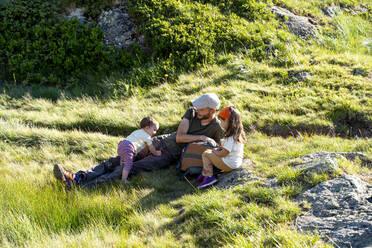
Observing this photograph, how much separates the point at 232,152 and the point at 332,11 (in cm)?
846

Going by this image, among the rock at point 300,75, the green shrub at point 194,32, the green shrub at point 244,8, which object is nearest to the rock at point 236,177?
the rock at point 300,75

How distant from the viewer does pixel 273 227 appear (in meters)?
3.81

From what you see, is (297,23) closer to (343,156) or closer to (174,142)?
(174,142)

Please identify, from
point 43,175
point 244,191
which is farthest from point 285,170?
point 43,175

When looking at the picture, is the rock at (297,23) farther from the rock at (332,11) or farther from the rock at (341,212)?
the rock at (341,212)

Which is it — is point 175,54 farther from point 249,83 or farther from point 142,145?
point 142,145

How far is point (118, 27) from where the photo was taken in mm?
10070

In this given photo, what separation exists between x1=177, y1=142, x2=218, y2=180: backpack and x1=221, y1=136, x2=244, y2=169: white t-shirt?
1.46 ft

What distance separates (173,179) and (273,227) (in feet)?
7.33

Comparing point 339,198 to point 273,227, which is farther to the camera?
point 339,198

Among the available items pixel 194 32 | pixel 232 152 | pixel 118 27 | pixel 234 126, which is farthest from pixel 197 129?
pixel 118 27

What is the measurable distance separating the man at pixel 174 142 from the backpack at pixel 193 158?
0.62 ft

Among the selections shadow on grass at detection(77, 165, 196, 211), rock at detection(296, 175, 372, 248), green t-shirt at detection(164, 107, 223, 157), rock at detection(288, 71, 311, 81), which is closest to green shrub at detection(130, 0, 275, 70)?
rock at detection(288, 71, 311, 81)

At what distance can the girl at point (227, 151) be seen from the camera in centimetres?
524
